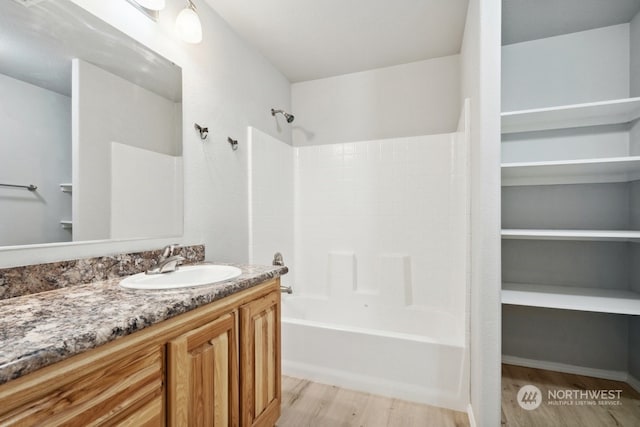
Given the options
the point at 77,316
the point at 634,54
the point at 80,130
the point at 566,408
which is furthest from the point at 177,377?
the point at 634,54

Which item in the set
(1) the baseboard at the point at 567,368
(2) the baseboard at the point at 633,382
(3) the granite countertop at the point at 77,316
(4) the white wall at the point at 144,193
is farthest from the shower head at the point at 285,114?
(2) the baseboard at the point at 633,382

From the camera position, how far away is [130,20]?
142 centimetres

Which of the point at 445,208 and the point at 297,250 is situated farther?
the point at 297,250

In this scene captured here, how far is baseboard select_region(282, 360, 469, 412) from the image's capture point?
68.9 inches

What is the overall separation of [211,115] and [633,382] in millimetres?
3192

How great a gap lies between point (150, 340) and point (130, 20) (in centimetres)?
149

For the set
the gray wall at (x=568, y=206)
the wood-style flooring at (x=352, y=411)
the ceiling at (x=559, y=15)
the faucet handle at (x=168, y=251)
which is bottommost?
the wood-style flooring at (x=352, y=411)

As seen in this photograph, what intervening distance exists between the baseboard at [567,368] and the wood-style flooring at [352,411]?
0.77m

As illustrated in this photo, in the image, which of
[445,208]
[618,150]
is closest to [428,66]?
[445,208]

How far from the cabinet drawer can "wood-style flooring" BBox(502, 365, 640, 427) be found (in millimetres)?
1809

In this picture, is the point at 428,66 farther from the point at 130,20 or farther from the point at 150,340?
the point at 150,340

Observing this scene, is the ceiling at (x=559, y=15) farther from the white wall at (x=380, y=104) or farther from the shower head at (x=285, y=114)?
the shower head at (x=285, y=114)

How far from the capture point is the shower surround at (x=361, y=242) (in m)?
2.04

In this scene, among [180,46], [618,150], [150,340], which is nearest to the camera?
[150,340]
